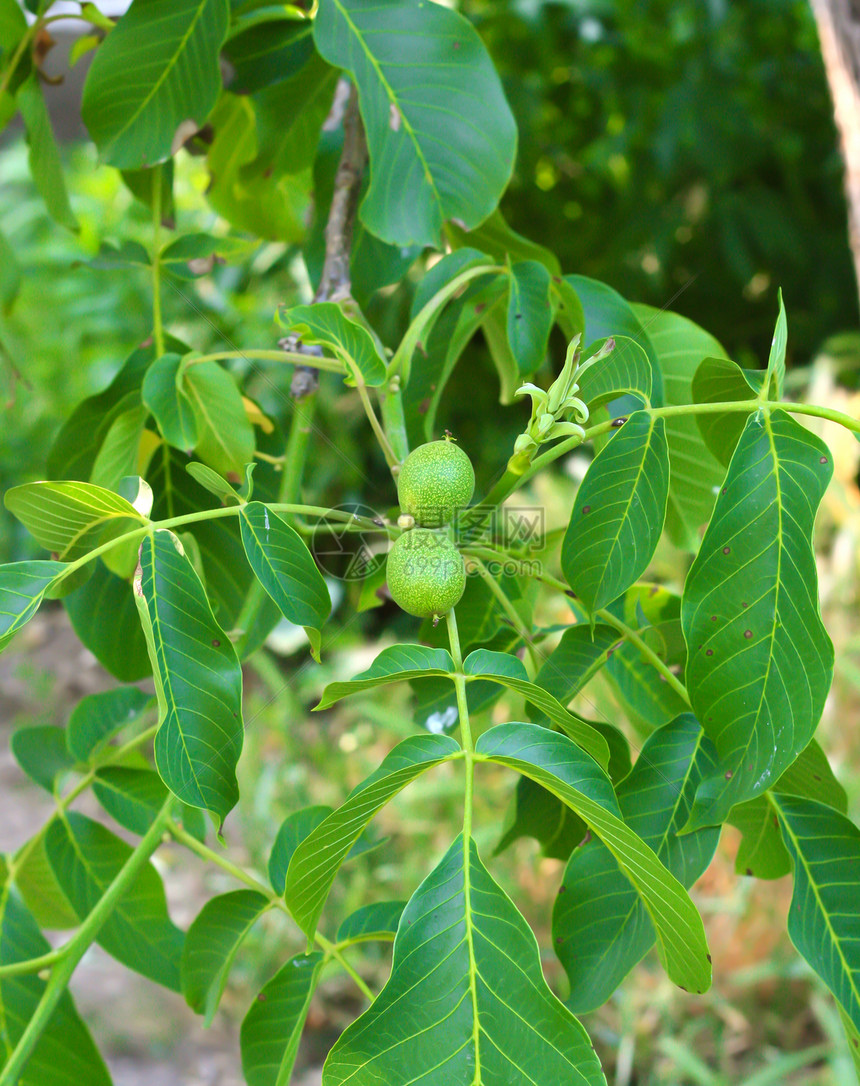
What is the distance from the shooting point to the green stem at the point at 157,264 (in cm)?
58

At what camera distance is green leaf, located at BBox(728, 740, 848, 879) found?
43cm

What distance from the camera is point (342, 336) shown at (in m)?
0.42

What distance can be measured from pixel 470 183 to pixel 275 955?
140cm

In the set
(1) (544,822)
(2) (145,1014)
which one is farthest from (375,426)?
(2) (145,1014)

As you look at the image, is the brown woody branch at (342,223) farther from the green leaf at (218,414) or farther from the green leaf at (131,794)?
the green leaf at (131,794)

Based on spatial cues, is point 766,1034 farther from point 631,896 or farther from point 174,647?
point 174,647

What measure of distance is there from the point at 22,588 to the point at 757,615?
1.05 feet

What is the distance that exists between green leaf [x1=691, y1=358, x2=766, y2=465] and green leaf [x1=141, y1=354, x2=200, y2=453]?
278 mm

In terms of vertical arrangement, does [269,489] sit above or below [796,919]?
above

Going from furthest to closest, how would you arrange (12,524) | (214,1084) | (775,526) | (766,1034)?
(12,524) → (214,1084) → (766,1034) → (775,526)

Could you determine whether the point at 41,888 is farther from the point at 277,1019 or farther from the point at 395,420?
the point at 395,420

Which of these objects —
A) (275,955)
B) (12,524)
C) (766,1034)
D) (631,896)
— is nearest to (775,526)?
(631,896)

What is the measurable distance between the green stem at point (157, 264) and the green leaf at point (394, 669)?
0.33 metres

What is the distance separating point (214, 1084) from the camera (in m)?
1.42
